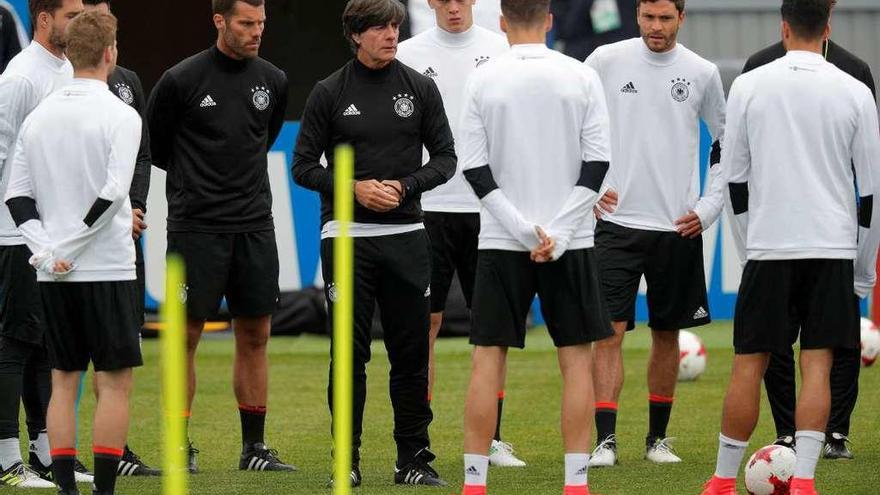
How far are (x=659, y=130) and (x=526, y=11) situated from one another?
166cm

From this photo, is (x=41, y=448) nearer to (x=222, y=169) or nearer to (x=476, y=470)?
(x=222, y=169)

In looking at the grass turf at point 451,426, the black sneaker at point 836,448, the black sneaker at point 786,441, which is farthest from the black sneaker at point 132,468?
the black sneaker at point 836,448

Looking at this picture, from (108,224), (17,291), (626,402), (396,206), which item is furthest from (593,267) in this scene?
(626,402)

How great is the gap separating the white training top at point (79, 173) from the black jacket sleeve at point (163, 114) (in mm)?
1069

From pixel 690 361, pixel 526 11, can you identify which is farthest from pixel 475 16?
pixel 526 11

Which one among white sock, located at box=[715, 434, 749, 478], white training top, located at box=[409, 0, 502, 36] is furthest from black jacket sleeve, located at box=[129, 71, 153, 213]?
white training top, located at box=[409, 0, 502, 36]

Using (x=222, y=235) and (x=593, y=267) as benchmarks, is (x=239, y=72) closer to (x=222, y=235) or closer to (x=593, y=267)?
(x=222, y=235)

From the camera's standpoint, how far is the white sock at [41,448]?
7.41m

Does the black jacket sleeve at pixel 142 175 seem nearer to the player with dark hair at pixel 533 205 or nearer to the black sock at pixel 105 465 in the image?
the black sock at pixel 105 465

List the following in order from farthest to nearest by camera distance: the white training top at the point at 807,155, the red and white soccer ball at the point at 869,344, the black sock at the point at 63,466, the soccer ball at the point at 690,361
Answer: the red and white soccer ball at the point at 869,344 → the soccer ball at the point at 690,361 → the black sock at the point at 63,466 → the white training top at the point at 807,155

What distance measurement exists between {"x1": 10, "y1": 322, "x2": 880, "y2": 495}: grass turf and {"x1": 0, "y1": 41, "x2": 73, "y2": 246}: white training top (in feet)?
5.48

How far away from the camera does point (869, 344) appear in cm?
1102

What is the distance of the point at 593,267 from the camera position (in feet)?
20.8

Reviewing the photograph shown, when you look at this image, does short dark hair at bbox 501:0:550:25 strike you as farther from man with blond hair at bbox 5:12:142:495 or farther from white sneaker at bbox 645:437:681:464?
white sneaker at bbox 645:437:681:464
